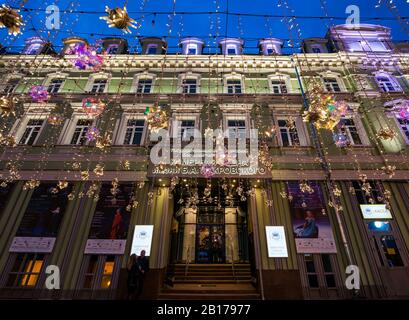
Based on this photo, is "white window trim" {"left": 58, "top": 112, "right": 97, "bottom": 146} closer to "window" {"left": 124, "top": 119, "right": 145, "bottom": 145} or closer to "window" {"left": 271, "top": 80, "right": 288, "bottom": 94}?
"window" {"left": 124, "top": 119, "right": 145, "bottom": 145}

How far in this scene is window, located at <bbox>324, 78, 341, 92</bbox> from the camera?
14.8m

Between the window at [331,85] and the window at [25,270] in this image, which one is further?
the window at [331,85]

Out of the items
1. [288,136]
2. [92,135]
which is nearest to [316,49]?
[288,136]

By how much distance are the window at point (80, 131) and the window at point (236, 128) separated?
7862 millimetres

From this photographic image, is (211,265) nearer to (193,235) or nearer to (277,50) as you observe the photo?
(193,235)

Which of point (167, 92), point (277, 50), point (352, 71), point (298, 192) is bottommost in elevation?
point (298, 192)

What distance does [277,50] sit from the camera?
17.0m

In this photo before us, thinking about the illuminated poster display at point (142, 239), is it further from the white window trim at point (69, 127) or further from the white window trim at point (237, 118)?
the white window trim at point (237, 118)

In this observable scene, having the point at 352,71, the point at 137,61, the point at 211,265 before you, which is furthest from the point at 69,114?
the point at 352,71

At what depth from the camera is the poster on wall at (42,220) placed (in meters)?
9.85

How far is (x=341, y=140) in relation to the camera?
1152 cm

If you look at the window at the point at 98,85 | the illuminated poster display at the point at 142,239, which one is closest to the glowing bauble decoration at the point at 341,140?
the illuminated poster display at the point at 142,239

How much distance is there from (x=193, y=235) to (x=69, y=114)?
32.2ft

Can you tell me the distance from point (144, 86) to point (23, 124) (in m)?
7.07
